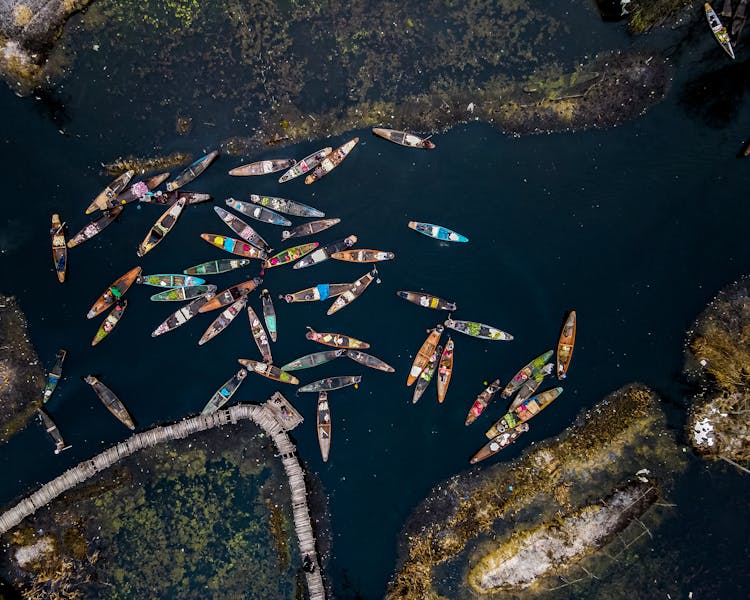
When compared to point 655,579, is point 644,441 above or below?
above

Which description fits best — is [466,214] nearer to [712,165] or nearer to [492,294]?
[492,294]

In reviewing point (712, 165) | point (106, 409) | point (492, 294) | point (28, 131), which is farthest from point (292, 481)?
point (712, 165)

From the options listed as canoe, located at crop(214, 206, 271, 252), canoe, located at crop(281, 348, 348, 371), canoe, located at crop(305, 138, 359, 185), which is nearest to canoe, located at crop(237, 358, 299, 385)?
canoe, located at crop(281, 348, 348, 371)

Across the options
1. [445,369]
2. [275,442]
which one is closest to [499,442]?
[445,369]

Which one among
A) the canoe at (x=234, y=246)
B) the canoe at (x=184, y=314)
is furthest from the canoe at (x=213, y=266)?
the canoe at (x=184, y=314)

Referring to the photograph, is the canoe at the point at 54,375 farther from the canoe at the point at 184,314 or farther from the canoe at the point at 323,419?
the canoe at the point at 323,419

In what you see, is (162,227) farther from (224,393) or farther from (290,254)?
(224,393)
